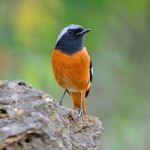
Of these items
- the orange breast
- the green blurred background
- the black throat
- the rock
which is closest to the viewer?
the rock

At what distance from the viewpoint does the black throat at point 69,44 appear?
705 cm

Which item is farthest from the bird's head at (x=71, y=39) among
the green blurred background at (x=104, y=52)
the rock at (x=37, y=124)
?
the rock at (x=37, y=124)

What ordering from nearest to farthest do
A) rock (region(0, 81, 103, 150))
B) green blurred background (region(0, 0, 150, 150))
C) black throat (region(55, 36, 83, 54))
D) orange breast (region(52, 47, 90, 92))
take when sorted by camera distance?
rock (region(0, 81, 103, 150)) < orange breast (region(52, 47, 90, 92)) < black throat (region(55, 36, 83, 54)) < green blurred background (region(0, 0, 150, 150))

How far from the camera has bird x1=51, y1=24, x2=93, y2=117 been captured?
695 cm

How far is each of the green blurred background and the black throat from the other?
604 mm

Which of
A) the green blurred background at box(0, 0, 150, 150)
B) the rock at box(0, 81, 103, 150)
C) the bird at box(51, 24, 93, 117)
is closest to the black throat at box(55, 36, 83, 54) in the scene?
the bird at box(51, 24, 93, 117)

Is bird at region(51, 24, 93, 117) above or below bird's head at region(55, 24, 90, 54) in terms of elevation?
below

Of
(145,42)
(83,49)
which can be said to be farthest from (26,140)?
(145,42)

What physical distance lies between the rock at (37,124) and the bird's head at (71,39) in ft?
6.00

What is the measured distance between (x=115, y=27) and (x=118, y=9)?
33.9 inches

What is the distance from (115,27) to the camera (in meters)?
11.3

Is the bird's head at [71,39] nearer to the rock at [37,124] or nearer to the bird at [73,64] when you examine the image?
the bird at [73,64]

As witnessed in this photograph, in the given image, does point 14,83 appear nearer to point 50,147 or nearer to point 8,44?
point 50,147

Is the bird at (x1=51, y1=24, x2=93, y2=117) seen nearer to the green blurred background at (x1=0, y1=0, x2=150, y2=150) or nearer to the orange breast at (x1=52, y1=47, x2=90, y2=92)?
the orange breast at (x1=52, y1=47, x2=90, y2=92)
